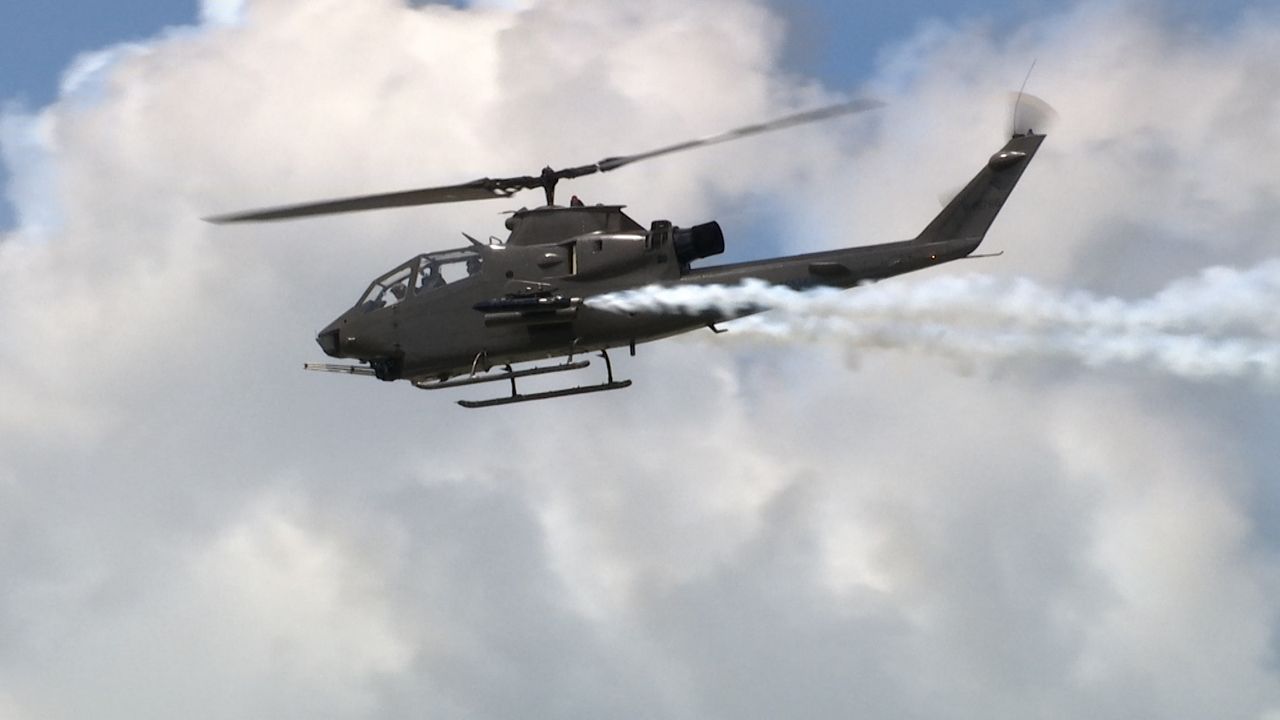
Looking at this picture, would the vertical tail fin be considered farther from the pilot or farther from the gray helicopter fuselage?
→ the pilot

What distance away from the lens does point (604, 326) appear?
38.0m

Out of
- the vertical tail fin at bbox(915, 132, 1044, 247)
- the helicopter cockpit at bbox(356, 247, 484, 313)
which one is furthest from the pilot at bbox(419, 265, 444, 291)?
the vertical tail fin at bbox(915, 132, 1044, 247)

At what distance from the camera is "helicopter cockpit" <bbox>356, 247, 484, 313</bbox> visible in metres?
39.4

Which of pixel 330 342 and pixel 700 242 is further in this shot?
pixel 330 342

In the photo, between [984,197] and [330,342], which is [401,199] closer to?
[330,342]

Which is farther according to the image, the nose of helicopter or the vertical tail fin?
the nose of helicopter

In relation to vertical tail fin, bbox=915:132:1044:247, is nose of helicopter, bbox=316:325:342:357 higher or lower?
lower

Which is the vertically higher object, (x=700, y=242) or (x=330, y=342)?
(x=700, y=242)

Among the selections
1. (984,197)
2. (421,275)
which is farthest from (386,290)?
(984,197)

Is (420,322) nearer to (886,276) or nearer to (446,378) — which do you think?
(446,378)

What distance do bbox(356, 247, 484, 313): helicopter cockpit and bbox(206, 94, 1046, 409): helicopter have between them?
0.13 ft

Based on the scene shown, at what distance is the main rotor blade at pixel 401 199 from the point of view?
37.4m

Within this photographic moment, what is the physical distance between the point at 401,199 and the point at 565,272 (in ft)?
11.6

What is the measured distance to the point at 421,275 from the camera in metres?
39.9
